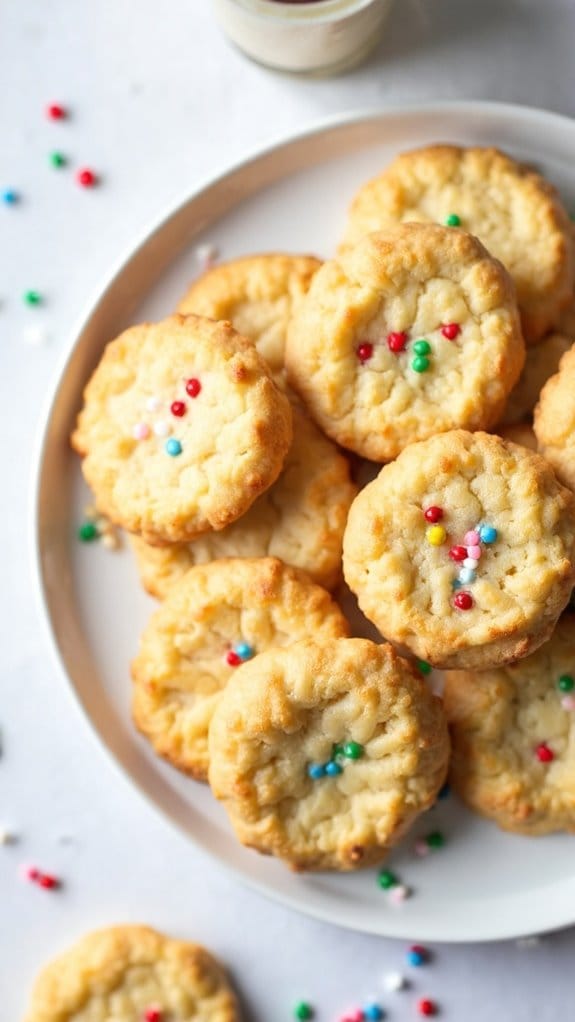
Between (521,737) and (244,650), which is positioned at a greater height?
(244,650)

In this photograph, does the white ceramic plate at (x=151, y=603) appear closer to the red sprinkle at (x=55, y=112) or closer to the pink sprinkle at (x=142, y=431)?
the pink sprinkle at (x=142, y=431)

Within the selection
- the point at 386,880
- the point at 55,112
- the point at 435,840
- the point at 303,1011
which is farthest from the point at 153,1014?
the point at 55,112

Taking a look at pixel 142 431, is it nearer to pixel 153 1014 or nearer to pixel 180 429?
pixel 180 429

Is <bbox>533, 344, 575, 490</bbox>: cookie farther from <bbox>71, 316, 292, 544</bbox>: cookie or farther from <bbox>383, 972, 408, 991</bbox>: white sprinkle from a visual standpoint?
<bbox>383, 972, 408, 991</bbox>: white sprinkle

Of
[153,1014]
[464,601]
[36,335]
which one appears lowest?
[153,1014]

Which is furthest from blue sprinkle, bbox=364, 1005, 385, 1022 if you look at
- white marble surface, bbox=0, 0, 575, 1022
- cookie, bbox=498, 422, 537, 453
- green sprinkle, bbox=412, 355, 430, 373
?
green sprinkle, bbox=412, 355, 430, 373

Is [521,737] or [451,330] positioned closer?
[451,330]

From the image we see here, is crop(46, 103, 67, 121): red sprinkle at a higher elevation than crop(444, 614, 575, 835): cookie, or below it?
higher

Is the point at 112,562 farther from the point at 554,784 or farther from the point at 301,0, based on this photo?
the point at 301,0
